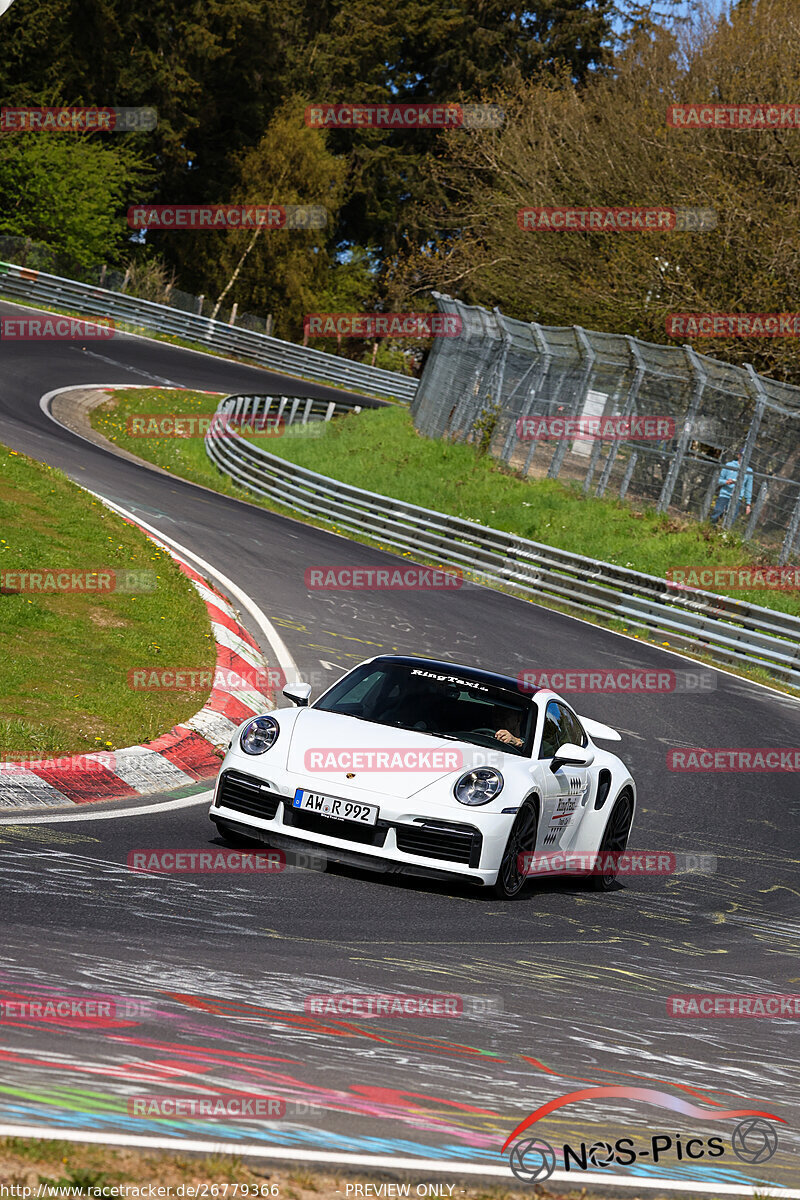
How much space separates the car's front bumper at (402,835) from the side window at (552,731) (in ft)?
3.63

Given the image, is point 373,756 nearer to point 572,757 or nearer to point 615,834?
point 572,757

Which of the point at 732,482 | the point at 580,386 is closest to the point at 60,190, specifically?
the point at 580,386

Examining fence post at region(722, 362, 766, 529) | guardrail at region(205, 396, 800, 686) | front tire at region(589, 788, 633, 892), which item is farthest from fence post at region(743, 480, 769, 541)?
front tire at region(589, 788, 633, 892)

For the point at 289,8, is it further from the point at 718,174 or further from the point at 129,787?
the point at 129,787

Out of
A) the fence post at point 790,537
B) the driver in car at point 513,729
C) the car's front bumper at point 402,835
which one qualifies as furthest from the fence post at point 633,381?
the car's front bumper at point 402,835

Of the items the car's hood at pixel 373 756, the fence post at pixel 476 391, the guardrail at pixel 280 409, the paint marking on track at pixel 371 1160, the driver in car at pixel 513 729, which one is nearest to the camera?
the paint marking on track at pixel 371 1160

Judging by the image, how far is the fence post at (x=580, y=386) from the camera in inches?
1097

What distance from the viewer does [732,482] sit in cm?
2500

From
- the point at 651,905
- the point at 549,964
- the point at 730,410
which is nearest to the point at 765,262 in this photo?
the point at 730,410

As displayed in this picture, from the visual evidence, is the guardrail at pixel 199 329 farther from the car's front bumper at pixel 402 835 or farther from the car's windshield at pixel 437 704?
the car's front bumper at pixel 402 835

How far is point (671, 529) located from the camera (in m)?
26.2

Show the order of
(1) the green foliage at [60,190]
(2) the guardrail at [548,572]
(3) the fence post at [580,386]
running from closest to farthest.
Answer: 1. (2) the guardrail at [548,572]
2. (3) the fence post at [580,386]
3. (1) the green foliage at [60,190]

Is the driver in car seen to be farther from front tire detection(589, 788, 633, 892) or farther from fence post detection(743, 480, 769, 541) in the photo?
fence post detection(743, 480, 769, 541)

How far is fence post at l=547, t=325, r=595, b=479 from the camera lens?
1097 inches
